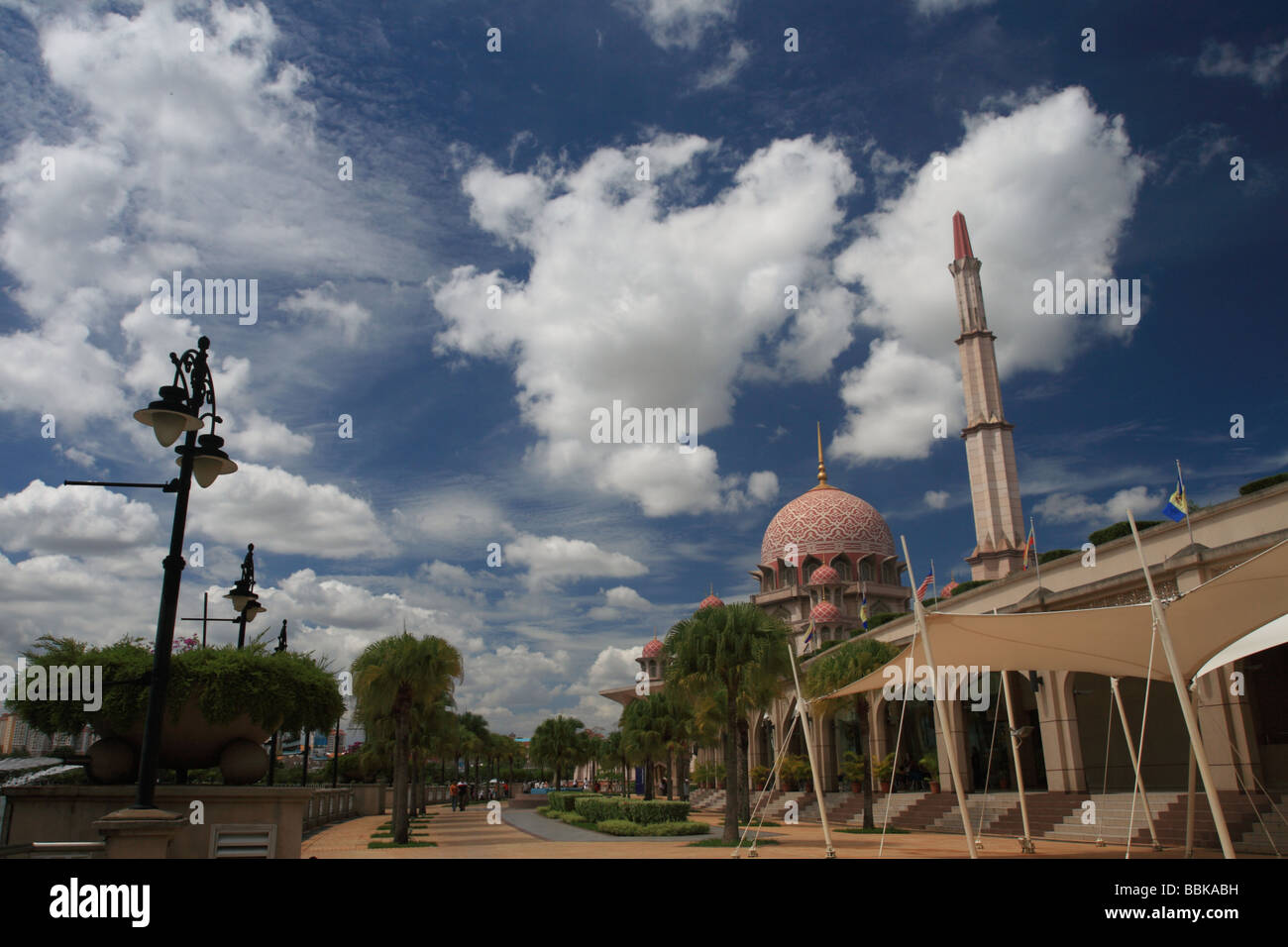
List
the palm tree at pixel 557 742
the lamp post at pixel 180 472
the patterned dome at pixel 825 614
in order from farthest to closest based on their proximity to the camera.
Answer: the patterned dome at pixel 825 614
the palm tree at pixel 557 742
the lamp post at pixel 180 472

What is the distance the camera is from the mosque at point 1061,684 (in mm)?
20531

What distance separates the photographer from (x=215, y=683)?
10156 millimetres

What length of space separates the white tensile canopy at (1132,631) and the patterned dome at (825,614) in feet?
185

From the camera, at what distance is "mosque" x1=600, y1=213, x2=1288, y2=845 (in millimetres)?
20531

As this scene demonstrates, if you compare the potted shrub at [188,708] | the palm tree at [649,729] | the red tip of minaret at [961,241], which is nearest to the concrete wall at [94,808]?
the potted shrub at [188,708]

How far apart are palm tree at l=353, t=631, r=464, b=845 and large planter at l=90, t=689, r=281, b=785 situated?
15.0 metres

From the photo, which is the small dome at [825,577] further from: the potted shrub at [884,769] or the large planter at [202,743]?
the large planter at [202,743]

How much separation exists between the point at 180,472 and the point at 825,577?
72304mm

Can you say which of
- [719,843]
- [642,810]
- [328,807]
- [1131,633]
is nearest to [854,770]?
[642,810]

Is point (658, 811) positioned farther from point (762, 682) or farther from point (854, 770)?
point (854, 770)

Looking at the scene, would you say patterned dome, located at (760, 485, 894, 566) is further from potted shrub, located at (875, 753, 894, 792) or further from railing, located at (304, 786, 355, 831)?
railing, located at (304, 786, 355, 831)

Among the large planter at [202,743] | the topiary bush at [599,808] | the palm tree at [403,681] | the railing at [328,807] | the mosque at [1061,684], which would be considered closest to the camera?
the large planter at [202,743]

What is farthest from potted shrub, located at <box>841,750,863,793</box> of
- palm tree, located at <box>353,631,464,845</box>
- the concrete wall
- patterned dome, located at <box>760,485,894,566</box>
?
patterned dome, located at <box>760,485,894,566</box>

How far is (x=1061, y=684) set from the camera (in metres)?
25.6
